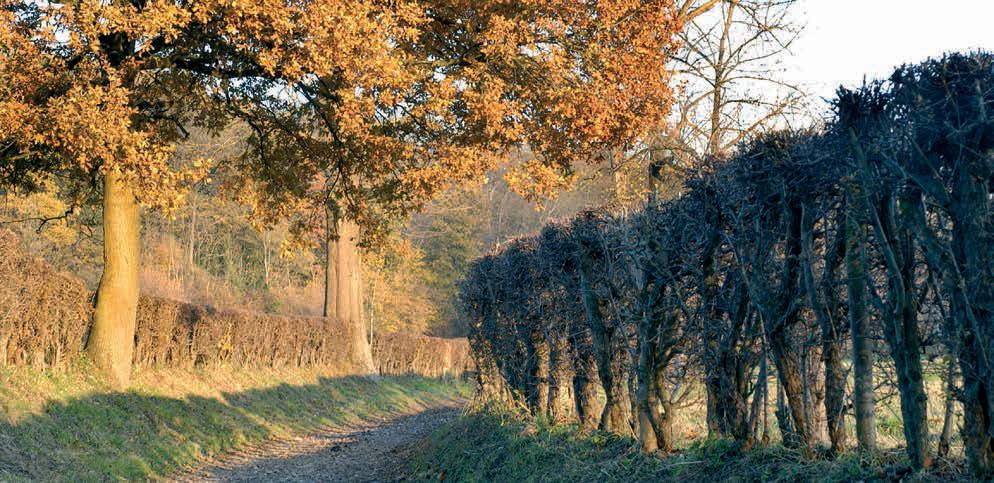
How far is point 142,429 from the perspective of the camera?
44.5ft

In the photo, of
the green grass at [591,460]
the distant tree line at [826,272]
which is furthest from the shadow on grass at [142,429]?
the distant tree line at [826,272]

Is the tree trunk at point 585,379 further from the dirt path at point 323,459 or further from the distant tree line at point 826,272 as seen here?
the dirt path at point 323,459

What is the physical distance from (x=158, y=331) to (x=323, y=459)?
16.9 ft

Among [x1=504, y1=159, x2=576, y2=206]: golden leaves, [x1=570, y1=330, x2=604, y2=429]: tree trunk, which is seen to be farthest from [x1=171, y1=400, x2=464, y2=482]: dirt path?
[x1=504, y1=159, x2=576, y2=206]: golden leaves

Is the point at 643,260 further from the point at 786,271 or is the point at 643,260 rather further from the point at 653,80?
the point at 653,80

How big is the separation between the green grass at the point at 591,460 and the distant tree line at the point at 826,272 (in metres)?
0.14

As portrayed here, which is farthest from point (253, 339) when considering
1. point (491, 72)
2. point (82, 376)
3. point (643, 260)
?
point (643, 260)

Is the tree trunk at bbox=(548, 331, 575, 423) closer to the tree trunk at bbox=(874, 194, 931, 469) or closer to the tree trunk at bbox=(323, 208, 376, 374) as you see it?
the tree trunk at bbox=(874, 194, 931, 469)

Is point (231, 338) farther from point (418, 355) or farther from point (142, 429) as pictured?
point (418, 355)

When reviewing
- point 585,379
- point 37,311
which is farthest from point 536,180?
point 37,311

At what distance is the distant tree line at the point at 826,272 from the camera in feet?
12.0

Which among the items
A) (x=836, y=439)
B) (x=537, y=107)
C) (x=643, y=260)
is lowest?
(x=836, y=439)

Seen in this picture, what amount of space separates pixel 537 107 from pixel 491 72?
92 cm

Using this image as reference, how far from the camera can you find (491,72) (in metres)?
14.1
